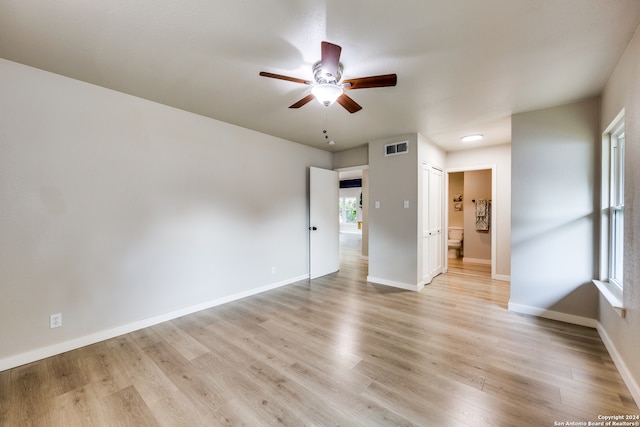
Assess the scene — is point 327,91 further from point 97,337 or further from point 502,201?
point 502,201

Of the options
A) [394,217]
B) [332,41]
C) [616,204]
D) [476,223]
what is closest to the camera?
[332,41]

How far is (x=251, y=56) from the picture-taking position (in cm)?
211

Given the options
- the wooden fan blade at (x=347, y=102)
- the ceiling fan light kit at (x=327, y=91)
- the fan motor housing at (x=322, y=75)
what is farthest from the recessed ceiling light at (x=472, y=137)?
the ceiling fan light kit at (x=327, y=91)

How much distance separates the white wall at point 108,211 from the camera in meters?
2.22

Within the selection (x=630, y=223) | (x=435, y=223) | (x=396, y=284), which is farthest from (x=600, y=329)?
(x=435, y=223)

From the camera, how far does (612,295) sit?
2344 mm

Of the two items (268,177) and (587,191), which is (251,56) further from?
(587,191)

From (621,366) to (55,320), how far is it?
16.2 feet

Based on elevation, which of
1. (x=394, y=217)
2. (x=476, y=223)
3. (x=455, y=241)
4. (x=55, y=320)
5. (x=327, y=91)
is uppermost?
(x=327, y=91)

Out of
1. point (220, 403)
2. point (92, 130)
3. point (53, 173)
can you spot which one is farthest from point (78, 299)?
point (220, 403)

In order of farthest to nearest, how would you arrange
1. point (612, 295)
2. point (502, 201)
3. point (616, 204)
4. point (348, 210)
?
point (348, 210), point (502, 201), point (616, 204), point (612, 295)

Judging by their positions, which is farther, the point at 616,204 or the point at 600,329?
the point at 600,329

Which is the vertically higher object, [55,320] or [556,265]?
[556,265]
